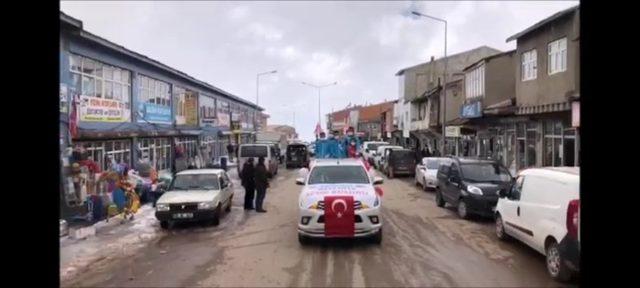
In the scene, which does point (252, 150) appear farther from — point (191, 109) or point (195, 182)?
point (195, 182)

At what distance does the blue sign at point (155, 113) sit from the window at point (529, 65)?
17.6m

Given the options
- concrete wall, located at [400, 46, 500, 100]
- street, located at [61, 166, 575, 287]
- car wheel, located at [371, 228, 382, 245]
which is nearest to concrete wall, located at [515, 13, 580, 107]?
street, located at [61, 166, 575, 287]

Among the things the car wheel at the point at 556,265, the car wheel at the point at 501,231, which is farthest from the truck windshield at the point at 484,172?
the car wheel at the point at 556,265

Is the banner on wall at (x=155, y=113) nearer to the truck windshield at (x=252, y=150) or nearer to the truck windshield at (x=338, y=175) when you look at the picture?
the truck windshield at (x=252, y=150)

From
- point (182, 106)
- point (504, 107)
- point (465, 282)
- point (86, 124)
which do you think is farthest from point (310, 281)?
Answer: point (182, 106)

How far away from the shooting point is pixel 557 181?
852cm

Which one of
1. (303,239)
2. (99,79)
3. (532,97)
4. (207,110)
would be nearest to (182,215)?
(303,239)

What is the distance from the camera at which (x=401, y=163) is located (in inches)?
1240

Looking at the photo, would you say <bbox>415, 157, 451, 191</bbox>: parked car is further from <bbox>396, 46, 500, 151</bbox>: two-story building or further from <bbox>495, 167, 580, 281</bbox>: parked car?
<bbox>396, 46, 500, 151</bbox>: two-story building

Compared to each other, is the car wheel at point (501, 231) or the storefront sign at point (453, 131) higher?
the storefront sign at point (453, 131)

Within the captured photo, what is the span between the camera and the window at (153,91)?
2682cm

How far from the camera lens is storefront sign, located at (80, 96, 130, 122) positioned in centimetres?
1868
